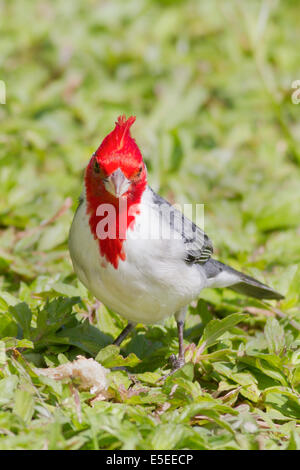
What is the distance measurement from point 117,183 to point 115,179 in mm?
28

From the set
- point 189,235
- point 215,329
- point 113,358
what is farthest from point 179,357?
point 189,235

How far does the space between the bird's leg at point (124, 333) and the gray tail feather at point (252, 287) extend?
715 millimetres

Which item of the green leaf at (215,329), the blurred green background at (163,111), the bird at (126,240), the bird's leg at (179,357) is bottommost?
the bird's leg at (179,357)

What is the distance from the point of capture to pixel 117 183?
320 cm

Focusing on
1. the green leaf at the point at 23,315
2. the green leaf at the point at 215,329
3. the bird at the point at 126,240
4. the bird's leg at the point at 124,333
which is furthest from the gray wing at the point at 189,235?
the green leaf at the point at 23,315

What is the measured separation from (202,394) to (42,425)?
88 cm

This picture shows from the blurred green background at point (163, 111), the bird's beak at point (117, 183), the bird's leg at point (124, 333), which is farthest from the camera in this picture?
the blurred green background at point (163, 111)

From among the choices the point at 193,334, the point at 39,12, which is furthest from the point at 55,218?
the point at 39,12

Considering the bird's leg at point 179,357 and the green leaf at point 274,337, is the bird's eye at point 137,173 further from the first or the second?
the green leaf at point 274,337

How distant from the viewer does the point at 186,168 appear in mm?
6129

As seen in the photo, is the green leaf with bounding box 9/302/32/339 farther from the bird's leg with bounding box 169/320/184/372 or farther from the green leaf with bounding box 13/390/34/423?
the bird's leg with bounding box 169/320/184/372

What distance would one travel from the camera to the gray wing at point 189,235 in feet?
12.3

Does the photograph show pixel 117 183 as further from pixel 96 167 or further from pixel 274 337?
pixel 274 337

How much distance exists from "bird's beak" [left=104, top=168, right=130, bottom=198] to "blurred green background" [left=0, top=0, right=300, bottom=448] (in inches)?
42.2
